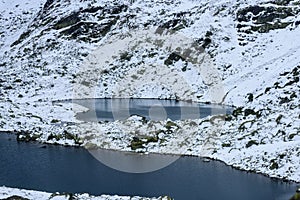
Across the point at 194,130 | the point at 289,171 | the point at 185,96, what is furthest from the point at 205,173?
the point at 185,96

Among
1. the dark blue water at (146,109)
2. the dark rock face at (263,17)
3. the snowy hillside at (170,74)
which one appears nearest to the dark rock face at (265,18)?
the dark rock face at (263,17)

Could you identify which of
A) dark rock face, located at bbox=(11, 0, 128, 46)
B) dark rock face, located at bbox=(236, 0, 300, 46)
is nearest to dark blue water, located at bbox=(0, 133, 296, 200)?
dark rock face, located at bbox=(236, 0, 300, 46)

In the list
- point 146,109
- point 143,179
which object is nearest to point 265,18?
point 146,109

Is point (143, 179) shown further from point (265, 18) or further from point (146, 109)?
point (265, 18)

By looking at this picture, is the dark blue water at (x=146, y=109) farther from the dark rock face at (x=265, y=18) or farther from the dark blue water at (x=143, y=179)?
the dark rock face at (x=265, y=18)

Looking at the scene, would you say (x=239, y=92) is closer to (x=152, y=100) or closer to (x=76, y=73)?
(x=152, y=100)

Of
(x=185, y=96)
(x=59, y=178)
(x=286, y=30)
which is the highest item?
(x=286, y=30)
